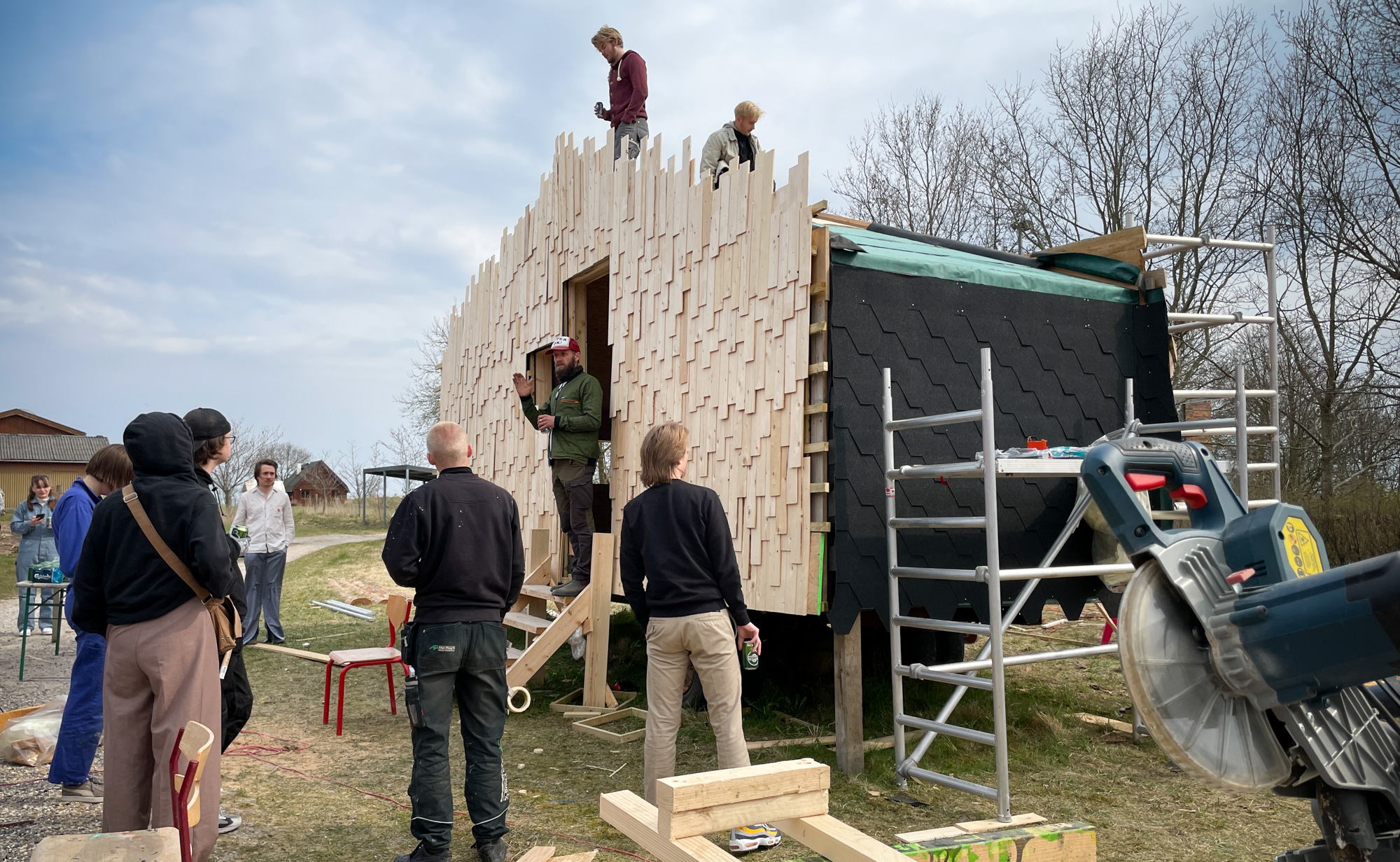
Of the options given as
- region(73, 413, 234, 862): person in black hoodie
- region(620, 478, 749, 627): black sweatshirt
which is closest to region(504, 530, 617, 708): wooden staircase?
region(620, 478, 749, 627): black sweatshirt

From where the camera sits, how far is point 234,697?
14.2 feet

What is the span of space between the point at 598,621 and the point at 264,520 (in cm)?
485

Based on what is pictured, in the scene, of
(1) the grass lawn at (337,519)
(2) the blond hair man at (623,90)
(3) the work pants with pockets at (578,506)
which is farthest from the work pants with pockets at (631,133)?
(1) the grass lawn at (337,519)

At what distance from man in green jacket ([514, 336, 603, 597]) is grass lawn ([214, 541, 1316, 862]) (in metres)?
1.20

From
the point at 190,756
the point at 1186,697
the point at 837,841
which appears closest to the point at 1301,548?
the point at 1186,697

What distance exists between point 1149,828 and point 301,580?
1731cm

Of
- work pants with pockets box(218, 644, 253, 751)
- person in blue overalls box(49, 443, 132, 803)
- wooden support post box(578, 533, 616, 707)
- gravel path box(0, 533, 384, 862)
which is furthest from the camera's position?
wooden support post box(578, 533, 616, 707)

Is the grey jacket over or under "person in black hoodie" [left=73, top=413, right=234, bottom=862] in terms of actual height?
over

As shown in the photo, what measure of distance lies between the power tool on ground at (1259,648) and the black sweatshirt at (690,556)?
8.27 ft

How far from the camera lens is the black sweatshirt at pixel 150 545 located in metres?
3.57

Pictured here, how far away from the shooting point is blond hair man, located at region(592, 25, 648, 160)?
830 cm

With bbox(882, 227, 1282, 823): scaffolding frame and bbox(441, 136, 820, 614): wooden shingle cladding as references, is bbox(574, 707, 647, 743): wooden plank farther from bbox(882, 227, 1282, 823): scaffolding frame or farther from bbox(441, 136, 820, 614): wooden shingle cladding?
bbox(882, 227, 1282, 823): scaffolding frame

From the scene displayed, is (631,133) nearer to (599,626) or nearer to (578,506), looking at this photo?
(578,506)

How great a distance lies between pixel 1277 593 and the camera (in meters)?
1.76
